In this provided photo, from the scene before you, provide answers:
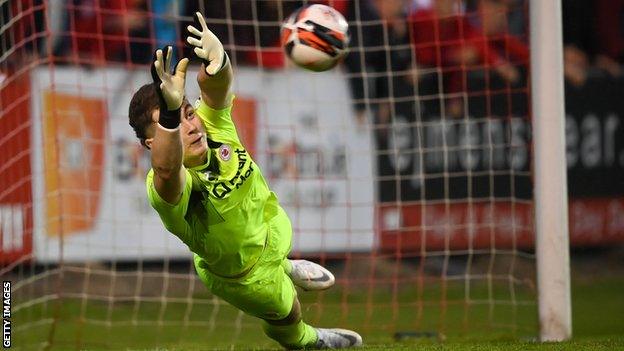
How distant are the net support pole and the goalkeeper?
4.39 ft

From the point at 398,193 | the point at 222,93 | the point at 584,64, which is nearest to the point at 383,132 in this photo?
the point at 398,193

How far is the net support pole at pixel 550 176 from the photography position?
23.4 ft

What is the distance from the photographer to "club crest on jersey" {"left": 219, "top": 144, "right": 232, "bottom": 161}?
237 inches

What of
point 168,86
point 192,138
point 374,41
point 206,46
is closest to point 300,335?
point 192,138

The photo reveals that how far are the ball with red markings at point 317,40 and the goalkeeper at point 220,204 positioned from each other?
0.34 metres

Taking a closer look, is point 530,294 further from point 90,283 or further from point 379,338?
point 90,283

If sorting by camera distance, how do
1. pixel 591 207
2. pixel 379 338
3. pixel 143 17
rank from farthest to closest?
pixel 591 207 < pixel 143 17 < pixel 379 338

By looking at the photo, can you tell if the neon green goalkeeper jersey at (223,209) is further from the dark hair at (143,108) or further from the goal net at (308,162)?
the goal net at (308,162)

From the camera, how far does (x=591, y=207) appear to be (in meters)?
11.6

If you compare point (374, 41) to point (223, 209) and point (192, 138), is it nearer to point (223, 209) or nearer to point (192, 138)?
point (223, 209)

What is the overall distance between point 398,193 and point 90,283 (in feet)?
9.19

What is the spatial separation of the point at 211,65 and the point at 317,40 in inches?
22.3

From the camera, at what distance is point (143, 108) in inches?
225

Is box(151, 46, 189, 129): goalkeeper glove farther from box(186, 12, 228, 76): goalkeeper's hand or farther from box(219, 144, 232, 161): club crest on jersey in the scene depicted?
box(219, 144, 232, 161): club crest on jersey
